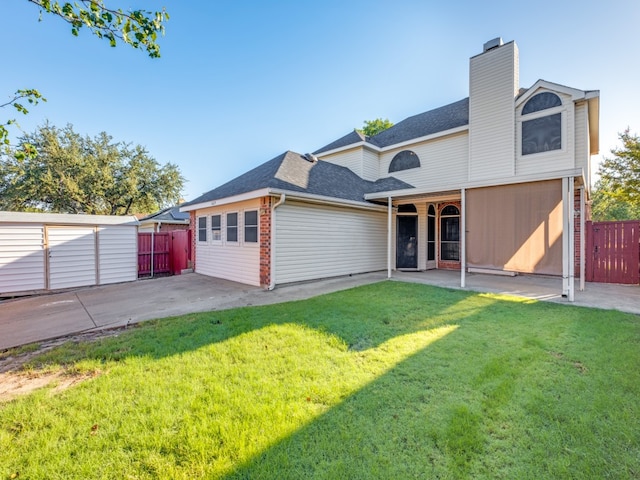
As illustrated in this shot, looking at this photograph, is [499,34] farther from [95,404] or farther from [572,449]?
[95,404]

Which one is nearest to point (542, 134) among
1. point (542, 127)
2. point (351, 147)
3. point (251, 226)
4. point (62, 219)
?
point (542, 127)

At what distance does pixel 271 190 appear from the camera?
24.6 ft

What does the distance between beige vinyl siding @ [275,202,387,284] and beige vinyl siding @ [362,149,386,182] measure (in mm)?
3138

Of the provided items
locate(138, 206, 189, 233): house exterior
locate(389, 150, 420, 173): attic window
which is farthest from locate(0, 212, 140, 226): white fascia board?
locate(389, 150, 420, 173): attic window

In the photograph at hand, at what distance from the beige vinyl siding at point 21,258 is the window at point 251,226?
5.75m

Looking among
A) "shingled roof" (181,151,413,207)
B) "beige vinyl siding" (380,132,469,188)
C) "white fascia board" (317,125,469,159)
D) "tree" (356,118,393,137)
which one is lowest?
"shingled roof" (181,151,413,207)

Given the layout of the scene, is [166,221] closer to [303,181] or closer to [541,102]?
[303,181]

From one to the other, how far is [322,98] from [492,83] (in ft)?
23.9

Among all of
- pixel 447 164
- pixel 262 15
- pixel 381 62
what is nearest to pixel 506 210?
pixel 447 164

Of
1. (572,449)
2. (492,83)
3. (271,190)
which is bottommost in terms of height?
(572,449)

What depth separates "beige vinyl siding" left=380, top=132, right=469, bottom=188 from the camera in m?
11.4

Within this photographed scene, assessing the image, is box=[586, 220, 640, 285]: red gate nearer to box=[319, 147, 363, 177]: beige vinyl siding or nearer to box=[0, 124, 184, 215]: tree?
box=[319, 147, 363, 177]: beige vinyl siding

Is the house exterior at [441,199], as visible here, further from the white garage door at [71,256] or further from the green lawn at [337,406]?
the white garage door at [71,256]

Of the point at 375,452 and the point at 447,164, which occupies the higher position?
the point at 447,164
